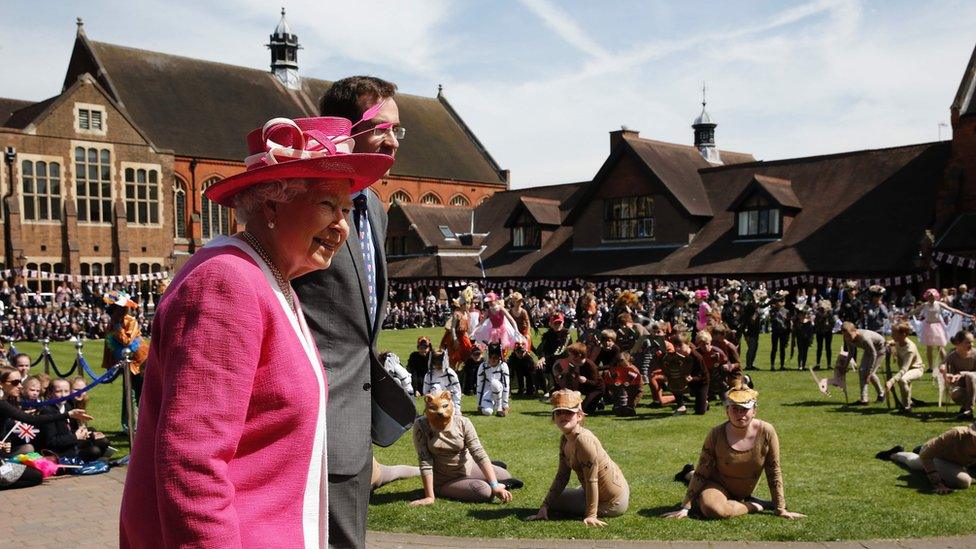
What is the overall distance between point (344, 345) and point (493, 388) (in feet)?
33.6

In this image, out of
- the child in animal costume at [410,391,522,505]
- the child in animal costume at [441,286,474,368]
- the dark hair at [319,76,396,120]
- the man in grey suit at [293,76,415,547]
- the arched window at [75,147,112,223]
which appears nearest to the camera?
the man in grey suit at [293,76,415,547]

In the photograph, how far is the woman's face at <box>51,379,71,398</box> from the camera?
384 inches

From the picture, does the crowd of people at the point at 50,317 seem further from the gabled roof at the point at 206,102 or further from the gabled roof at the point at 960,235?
the gabled roof at the point at 960,235

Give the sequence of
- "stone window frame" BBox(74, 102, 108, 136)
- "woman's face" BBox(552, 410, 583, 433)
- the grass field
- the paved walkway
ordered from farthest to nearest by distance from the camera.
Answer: "stone window frame" BBox(74, 102, 108, 136)
"woman's face" BBox(552, 410, 583, 433)
the grass field
the paved walkway

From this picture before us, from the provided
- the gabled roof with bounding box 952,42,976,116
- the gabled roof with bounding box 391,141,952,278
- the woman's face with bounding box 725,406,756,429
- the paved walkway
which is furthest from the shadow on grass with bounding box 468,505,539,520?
the gabled roof with bounding box 952,42,976,116

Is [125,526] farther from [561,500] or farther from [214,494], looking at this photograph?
[561,500]

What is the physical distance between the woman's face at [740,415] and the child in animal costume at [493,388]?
6.54 metres

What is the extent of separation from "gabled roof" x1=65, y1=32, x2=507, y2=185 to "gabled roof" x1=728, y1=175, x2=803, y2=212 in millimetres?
27559

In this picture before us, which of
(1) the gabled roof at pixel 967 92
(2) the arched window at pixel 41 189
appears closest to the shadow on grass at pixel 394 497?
(1) the gabled roof at pixel 967 92

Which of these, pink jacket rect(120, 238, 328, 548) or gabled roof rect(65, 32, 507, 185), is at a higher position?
gabled roof rect(65, 32, 507, 185)

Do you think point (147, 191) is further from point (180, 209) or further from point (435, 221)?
point (435, 221)

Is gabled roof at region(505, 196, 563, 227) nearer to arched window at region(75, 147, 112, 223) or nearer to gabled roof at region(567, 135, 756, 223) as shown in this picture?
gabled roof at region(567, 135, 756, 223)

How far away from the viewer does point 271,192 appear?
2209 millimetres

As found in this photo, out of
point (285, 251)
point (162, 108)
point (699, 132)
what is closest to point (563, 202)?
point (699, 132)
